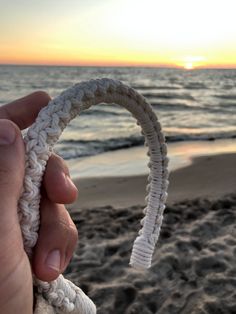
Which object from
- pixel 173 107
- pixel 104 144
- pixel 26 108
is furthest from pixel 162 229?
pixel 173 107

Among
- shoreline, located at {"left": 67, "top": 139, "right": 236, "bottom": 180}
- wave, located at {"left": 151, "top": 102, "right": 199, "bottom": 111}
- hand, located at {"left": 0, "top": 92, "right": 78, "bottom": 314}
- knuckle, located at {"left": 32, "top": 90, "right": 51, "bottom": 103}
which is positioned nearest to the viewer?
hand, located at {"left": 0, "top": 92, "right": 78, "bottom": 314}

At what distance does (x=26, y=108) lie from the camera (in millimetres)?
1533

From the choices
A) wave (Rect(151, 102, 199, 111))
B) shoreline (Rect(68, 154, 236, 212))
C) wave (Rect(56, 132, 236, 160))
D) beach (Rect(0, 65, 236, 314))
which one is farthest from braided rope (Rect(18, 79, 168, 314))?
wave (Rect(151, 102, 199, 111))

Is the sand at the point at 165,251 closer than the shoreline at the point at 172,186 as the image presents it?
Yes

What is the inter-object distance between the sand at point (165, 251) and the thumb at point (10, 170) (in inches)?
85.5

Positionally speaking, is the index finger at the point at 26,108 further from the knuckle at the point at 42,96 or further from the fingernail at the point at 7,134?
the fingernail at the point at 7,134

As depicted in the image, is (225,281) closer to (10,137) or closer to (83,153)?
(10,137)

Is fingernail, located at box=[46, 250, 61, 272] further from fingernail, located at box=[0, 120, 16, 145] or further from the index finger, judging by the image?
the index finger

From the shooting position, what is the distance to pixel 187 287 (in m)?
3.26

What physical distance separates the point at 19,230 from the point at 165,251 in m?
2.82

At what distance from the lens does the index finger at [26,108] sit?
1.51 meters

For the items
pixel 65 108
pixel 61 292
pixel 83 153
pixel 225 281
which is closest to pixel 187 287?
pixel 225 281

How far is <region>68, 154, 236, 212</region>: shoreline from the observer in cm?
528

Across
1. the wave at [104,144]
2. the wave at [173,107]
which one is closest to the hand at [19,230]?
the wave at [104,144]
